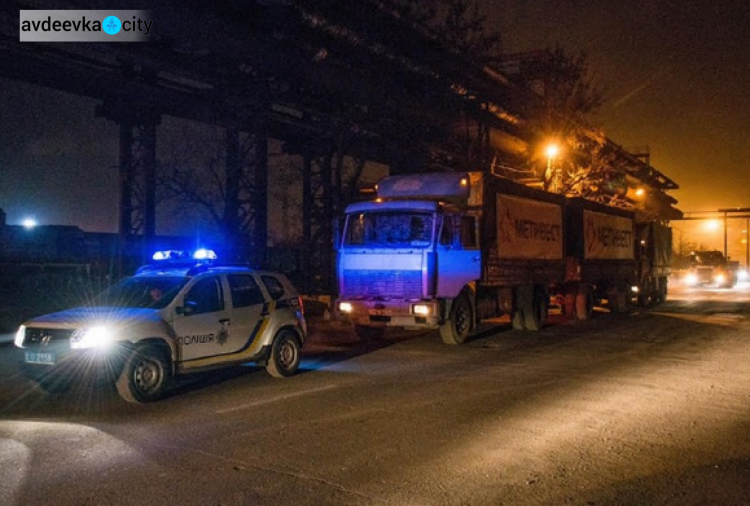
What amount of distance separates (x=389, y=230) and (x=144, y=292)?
622cm

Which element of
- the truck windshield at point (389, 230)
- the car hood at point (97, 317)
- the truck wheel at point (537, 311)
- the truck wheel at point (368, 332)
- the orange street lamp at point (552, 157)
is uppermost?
the orange street lamp at point (552, 157)

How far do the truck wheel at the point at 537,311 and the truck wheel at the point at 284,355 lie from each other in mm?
8556

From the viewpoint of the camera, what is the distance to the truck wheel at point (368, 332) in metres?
15.5

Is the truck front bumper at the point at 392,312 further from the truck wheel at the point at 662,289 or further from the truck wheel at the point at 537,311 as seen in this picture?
the truck wheel at the point at 662,289

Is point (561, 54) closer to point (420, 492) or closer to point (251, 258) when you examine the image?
point (251, 258)

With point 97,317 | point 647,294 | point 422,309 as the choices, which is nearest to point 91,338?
point 97,317

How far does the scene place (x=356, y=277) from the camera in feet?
48.1

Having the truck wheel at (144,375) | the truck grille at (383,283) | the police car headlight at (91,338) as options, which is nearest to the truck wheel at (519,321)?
the truck grille at (383,283)

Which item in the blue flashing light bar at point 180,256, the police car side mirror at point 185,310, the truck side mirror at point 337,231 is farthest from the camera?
the truck side mirror at point 337,231

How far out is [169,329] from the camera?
874 cm

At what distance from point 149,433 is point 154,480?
161 cm

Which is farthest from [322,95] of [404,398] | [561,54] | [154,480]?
[154,480]

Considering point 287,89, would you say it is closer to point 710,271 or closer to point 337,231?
point 337,231

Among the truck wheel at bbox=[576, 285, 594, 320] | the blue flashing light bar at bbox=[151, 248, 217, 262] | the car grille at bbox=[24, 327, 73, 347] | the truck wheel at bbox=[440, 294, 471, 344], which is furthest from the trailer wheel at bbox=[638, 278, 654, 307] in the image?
the car grille at bbox=[24, 327, 73, 347]
